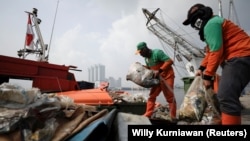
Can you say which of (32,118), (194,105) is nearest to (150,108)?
(194,105)

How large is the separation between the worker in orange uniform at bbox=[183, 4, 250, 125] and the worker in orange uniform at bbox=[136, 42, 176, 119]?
2.09m

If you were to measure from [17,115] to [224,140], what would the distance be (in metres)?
1.74

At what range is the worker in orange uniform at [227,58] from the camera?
8.50ft

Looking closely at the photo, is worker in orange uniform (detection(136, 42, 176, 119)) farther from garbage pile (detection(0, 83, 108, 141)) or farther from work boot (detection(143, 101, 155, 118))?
garbage pile (detection(0, 83, 108, 141))

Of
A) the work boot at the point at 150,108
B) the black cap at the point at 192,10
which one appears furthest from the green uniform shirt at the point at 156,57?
the black cap at the point at 192,10

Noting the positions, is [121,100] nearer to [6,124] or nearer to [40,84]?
[40,84]

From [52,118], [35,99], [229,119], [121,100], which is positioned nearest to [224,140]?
[229,119]

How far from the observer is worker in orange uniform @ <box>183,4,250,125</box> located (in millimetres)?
2592

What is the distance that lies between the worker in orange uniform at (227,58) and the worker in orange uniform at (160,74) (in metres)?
2.09

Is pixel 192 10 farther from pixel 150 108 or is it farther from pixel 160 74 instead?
pixel 150 108

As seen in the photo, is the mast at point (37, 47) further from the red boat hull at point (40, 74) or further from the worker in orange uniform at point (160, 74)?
the worker in orange uniform at point (160, 74)

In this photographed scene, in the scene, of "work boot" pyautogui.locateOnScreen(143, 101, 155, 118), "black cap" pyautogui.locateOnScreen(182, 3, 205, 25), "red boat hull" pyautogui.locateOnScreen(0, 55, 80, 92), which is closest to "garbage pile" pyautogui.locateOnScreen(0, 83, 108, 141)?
"black cap" pyautogui.locateOnScreen(182, 3, 205, 25)

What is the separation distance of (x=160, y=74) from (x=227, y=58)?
2376 millimetres

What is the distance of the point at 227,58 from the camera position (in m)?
2.84
